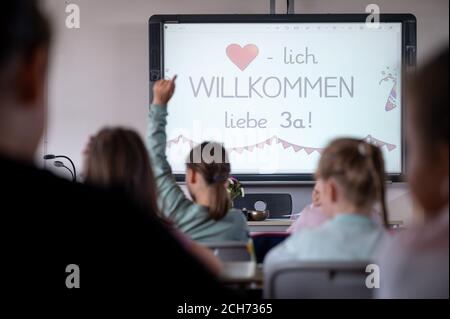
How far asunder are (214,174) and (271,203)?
2291 mm

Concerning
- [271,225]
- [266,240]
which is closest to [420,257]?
[266,240]

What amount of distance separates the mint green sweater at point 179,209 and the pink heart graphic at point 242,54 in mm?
2572

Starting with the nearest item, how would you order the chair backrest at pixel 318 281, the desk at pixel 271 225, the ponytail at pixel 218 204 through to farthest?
the chair backrest at pixel 318 281 < the ponytail at pixel 218 204 < the desk at pixel 271 225

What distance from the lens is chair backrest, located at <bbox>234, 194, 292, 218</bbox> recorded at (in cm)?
454

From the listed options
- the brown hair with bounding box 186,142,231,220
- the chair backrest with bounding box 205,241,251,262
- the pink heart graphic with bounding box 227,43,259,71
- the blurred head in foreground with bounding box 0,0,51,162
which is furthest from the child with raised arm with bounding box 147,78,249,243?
the pink heart graphic with bounding box 227,43,259,71

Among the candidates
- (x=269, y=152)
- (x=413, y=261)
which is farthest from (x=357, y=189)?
(x=269, y=152)

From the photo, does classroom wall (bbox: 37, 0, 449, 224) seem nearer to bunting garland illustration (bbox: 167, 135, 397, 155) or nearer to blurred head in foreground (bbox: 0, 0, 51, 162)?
bunting garland illustration (bbox: 167, 135, 397, 155)

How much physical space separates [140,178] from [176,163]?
121 inches

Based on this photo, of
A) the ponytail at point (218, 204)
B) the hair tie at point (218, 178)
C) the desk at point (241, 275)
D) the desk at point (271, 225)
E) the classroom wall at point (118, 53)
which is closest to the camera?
the desk at point (241, 275)

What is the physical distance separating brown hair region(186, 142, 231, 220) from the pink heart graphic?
89.4 inches

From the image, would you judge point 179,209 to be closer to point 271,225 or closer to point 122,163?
Result: point 122,163

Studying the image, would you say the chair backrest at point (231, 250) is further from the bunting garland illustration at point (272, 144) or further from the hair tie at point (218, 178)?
the bunting garland illustration at point (272, 144)

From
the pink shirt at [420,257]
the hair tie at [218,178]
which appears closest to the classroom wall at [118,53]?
the hair tie at [218,178]

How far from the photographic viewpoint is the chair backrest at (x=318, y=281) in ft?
4.20
